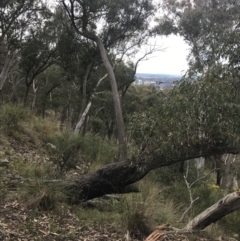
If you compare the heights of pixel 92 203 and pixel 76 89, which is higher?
pixel 76 89

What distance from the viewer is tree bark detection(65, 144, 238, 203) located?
6719mm

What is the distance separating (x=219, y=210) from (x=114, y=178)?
2004 mm

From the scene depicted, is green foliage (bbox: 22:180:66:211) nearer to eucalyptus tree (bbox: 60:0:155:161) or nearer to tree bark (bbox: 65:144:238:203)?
tree bark (bbox: 65:144:238:203)

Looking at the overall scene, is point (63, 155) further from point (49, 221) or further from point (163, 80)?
point (163, 80)

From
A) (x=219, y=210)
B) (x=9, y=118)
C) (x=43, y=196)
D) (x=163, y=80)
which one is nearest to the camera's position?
(x=43, y=196)

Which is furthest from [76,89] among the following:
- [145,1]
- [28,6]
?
[145,1]

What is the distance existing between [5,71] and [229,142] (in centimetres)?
1539

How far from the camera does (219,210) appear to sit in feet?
20.3

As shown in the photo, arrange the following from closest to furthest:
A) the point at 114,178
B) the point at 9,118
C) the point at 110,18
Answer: the point at 114,178 < the point at 9,118 < the point at 110,18

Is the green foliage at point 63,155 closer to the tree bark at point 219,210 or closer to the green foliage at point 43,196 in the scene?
the green foliage at point 43,196

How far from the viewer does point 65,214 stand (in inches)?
235

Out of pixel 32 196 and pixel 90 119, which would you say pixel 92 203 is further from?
pixel 90 119

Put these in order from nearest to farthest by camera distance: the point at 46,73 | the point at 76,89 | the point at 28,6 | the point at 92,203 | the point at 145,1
→ the point at 92,203
the point at 145,1
the point at 28,6
the point at 76,89
the point at 46,73

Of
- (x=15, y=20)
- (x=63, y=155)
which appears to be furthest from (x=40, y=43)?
(x=63, y=155)
